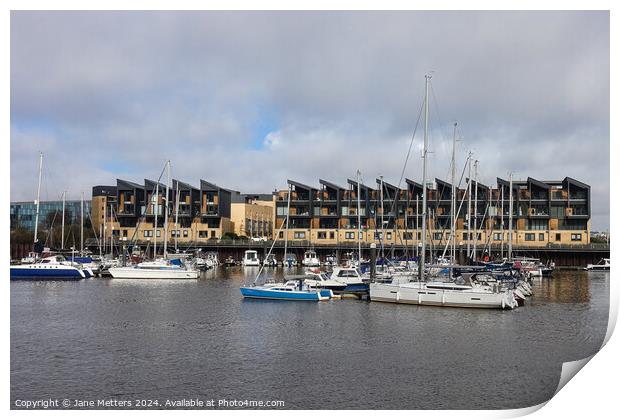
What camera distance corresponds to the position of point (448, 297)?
1528 inches

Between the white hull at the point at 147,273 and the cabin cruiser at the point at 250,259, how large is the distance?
3166 centimetres

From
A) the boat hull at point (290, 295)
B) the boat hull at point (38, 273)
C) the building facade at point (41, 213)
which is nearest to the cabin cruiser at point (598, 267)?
the boat hull at point (290, 295)

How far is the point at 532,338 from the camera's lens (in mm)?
29375

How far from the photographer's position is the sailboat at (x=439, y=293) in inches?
1517

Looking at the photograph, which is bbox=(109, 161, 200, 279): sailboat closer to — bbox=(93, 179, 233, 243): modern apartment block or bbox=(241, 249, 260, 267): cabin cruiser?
bbox=(241, 249, 260, 267): cabin cruiser

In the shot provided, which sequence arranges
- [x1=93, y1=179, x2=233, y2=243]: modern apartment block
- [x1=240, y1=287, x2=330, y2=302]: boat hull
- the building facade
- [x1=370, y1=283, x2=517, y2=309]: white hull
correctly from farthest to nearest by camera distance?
1. [x1=93, y1=179, x2=233, y2=243]: modern apartment block
2. the building facade
3. [x1=240, y1=287, x2=330, y2=302]: boat hull
4. [x1=370, y1=283, x2=517, y2=309]: white hull

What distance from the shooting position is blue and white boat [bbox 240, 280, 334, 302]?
42.2 m

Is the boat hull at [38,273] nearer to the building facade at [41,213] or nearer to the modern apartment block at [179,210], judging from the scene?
the building facade at [41,213]

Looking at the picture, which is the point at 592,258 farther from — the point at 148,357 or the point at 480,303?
the point at 148,357

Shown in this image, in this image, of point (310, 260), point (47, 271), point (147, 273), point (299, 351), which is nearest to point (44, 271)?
point (47, 271)

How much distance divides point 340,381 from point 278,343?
670cm

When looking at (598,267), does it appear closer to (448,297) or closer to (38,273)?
(448,297)

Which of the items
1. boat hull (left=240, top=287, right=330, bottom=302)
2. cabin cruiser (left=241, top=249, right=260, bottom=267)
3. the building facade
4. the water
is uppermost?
the building facade


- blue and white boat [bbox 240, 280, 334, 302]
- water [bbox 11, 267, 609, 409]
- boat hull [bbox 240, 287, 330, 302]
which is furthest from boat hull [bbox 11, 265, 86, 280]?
boat hull [bbox 240, 287, 330, 302]
